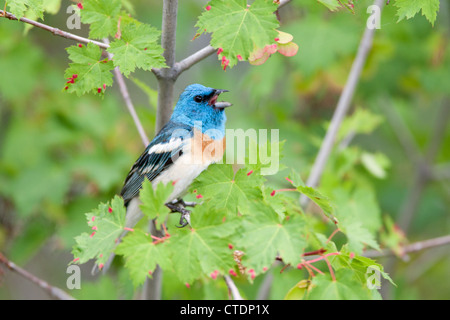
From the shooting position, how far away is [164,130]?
2166 millimetres

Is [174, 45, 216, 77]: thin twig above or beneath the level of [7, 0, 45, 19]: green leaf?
beneath

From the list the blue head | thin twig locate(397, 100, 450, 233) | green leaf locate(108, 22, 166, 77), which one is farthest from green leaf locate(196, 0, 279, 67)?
thin twig locate(397, 100, 450, 233)

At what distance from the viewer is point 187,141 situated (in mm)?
2348

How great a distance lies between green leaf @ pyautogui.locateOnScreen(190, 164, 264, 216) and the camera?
169cm

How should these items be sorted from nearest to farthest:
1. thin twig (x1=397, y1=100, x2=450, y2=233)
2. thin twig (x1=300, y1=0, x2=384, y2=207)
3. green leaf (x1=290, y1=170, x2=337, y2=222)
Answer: green leaf (x1=290, y1=170, x2=337, y2=222) → thin twig (x1=300, y1=0, x2=384, y2=207) → thin twig (x1=397, y1=100, x2=450, y2=233)

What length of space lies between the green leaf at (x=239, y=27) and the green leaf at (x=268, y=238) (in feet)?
1.66

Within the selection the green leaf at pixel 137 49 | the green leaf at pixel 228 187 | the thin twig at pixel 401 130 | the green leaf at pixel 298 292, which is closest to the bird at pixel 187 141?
the green leaf at pixel 228 187

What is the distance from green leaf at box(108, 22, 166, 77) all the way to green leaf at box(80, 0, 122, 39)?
59 mm

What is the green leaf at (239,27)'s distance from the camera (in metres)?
1.63

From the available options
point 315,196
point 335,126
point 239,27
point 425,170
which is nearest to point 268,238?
point 315,196

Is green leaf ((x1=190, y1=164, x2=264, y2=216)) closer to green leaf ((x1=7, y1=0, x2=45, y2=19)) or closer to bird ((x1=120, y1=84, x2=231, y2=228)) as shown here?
bird ((x1=120, y1=84, x2=231, y2=228))

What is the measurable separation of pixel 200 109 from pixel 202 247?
97cm

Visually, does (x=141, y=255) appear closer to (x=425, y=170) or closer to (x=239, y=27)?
(x=239, y=27)

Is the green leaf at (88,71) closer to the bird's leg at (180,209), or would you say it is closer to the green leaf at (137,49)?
the green leaf at (137,49)
